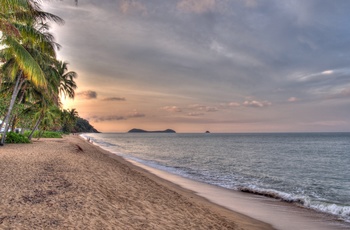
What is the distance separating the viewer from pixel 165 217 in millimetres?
7262

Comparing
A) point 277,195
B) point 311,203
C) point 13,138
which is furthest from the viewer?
point 13,138

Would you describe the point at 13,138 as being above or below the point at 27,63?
below

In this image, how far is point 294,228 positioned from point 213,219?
106 inches

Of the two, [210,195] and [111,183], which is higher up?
[111,183]

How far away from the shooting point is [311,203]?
11867mm

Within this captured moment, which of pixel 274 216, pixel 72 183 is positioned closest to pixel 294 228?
pixel 274 216

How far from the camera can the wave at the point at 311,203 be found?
33.9ft

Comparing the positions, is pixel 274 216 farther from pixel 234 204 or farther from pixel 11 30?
pixel 11 30

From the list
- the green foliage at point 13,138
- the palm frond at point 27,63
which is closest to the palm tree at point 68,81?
the green foliage at point 13,138

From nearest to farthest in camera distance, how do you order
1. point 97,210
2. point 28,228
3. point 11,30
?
point 28,228 → point 97,210 → point 11,30

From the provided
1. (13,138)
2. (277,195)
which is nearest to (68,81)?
(13,138)

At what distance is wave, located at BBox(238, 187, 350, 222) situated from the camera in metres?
10.3

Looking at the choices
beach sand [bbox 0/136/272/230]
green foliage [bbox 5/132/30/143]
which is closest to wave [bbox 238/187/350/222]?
beach sand [bbox 0/136/272/230]

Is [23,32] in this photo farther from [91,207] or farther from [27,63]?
[91,207]
